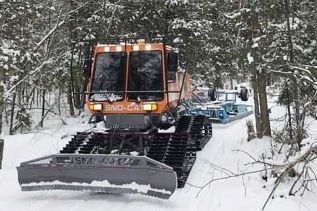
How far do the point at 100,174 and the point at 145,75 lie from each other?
2822mm

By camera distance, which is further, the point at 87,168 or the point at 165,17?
the point at 165,17

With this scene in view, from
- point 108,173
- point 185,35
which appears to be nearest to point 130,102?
point 108,173

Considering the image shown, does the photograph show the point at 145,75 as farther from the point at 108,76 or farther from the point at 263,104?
the point at 263,104

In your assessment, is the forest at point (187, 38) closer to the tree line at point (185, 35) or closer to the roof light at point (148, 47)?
the tree line at point (185, 35)

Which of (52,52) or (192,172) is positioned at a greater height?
(52,52)

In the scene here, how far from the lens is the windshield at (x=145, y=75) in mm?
9430

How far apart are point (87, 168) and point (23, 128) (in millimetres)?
15169

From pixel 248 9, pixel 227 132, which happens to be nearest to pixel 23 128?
pixel 227 132

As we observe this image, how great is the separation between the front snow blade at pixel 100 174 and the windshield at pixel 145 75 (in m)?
2.18

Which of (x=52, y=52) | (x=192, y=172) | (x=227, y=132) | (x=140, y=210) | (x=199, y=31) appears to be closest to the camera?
(x=140, y=210)

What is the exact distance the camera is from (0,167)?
31.0 feet

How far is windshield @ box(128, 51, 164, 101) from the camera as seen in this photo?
30.9ft

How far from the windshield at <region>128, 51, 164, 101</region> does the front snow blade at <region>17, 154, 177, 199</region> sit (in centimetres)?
218

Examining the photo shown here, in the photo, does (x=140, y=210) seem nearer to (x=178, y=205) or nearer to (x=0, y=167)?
(x=178, y=205)
